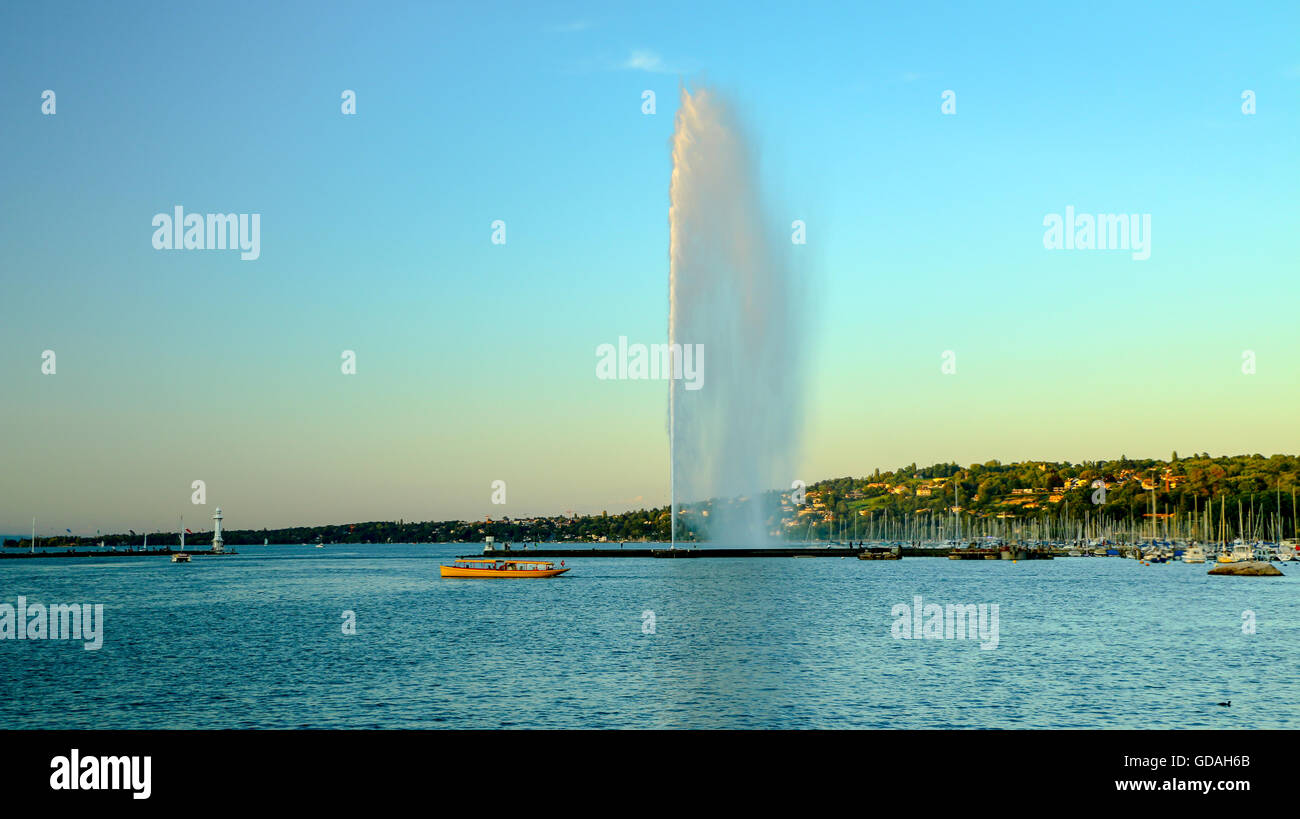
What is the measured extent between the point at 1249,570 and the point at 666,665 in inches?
4032

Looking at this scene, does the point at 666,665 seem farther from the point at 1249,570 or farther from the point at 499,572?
the point at 1249,570

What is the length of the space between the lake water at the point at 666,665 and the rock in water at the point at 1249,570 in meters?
27.0

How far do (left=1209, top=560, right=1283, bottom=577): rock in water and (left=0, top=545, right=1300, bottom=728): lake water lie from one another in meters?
27.0

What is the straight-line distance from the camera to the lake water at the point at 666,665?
33625 mm

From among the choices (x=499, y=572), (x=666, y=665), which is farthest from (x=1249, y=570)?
(x=666, y=665)

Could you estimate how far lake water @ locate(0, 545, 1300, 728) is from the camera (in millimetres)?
33625

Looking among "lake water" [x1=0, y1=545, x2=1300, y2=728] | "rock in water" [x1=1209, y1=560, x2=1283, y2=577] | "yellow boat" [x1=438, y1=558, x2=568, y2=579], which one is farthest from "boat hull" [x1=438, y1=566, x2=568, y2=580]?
"rock in water" [x1=1209, y1=560, x2=1283, y2=577]

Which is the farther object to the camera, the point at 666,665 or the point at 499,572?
the point at 499,572

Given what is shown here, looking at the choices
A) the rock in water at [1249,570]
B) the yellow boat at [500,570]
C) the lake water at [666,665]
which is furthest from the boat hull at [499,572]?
the rock in water at [1249,570]

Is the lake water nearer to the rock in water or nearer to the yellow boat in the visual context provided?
the rock in water

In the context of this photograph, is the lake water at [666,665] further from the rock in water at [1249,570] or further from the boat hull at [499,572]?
the boat hull at [499,572]

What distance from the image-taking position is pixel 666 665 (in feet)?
Answer: 147
